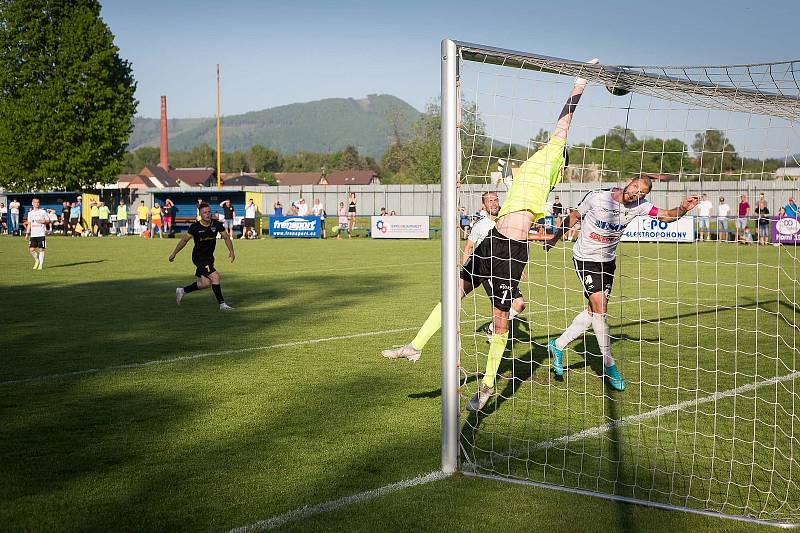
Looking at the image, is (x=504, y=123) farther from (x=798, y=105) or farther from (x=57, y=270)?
(x=57, y=270)

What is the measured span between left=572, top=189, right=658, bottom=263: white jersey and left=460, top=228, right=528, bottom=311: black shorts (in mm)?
1231

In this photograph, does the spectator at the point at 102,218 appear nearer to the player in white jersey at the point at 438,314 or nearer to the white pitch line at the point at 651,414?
the player in white jersey at the point at 438,314

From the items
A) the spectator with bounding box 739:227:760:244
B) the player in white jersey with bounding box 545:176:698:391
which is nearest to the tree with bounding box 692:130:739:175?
the spectator with bounding box 739:227:760:244

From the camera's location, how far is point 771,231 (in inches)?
1116

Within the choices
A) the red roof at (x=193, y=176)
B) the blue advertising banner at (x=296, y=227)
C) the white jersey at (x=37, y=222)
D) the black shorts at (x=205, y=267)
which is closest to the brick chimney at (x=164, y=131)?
the red roof at (x=193, y=176)

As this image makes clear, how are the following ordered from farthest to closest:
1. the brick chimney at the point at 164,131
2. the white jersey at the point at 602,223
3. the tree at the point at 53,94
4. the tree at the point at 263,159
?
the tree at the point at 263,159
the brick chimney at the point at 164,131
the tree at the point at 53,94
the white jersey at the point at 602,223

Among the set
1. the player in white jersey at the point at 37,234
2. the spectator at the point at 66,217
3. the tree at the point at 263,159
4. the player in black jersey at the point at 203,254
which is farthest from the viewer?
the tree at the point at 263,159

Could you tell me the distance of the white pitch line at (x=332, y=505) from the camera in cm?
448

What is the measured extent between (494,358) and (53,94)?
53705 millimetres

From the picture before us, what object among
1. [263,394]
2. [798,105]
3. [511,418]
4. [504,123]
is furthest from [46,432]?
[798,105]

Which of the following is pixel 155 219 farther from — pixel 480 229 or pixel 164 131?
pixel 164 131

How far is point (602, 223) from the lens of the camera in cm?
834

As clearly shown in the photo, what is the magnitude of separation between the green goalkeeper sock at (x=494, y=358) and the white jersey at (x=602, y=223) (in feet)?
5.54

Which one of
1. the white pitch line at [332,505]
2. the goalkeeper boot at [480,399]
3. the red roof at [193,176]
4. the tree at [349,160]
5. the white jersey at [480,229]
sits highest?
the tree at [349,160]
